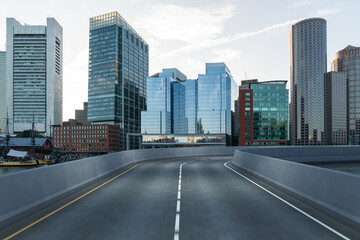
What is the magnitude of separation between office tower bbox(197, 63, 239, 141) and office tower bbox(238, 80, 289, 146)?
18998 millimetres

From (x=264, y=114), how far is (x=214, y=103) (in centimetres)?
3312

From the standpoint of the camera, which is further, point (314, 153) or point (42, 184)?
point (314, 153)

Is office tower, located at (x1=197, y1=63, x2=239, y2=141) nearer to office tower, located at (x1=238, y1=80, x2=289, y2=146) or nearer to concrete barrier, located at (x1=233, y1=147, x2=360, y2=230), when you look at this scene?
office tower, located at (x1=238, y1=80, x2=289, y2=146)

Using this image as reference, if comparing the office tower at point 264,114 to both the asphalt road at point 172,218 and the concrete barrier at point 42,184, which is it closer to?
the concrete barrier at point 42,184

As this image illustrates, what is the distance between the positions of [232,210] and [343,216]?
10.8 ft

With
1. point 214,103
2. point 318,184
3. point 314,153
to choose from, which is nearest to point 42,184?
point 318,184

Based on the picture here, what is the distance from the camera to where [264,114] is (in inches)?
6806

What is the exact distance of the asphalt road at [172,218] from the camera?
7.42 metres

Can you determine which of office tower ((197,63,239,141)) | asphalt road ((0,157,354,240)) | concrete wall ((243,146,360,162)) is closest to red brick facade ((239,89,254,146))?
office tower ((197,63,239,141))

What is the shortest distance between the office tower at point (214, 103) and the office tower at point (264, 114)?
62.3ft

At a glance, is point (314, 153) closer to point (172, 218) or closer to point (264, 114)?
point (172, 218)

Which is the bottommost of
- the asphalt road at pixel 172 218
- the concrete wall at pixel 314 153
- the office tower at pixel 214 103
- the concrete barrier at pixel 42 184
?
the concrete wall at pixel 314 153

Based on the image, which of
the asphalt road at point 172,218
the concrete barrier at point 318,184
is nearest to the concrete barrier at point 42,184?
the asphalt road at point 172,218

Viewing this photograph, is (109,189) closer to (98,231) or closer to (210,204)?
(210,204)
